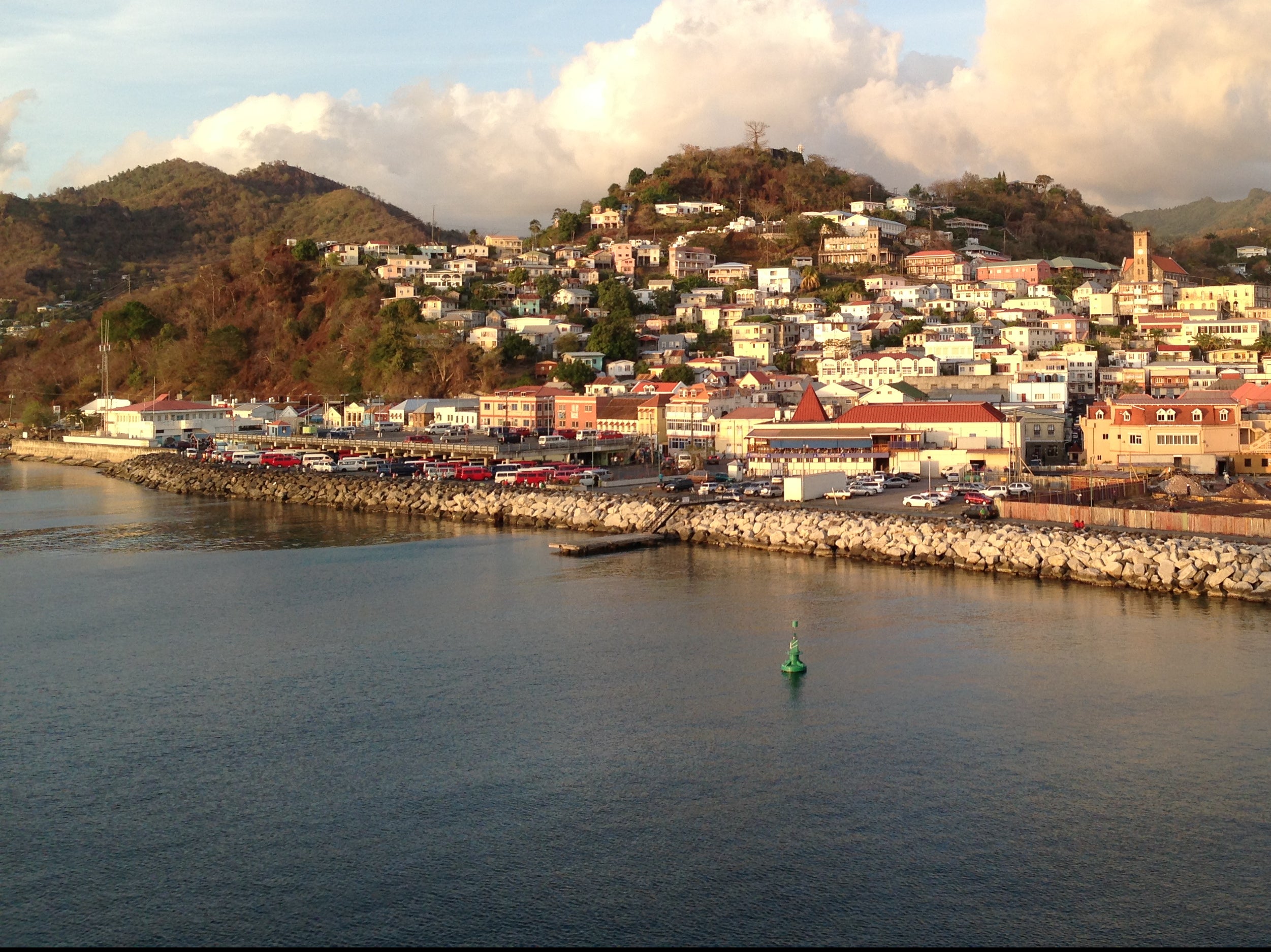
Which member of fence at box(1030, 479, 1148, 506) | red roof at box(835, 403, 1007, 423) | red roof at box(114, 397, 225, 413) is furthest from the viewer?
red roof at box(114, 397, 225, 413)

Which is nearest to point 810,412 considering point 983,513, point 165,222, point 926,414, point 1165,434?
point 926,414

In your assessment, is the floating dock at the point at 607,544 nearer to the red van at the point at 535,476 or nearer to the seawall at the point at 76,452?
the red van at the point at 535,476

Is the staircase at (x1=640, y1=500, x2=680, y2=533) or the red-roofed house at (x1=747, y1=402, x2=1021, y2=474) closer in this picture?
the staircase at (x1=640, y1=500, x2=680, y2=533)

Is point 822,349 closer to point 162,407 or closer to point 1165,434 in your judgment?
point 1165,434

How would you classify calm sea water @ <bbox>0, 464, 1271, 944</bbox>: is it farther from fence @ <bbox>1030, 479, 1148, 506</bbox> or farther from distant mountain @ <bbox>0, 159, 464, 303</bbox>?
distant mountain @ <bbox>0, 159, 464, 303</bbox>

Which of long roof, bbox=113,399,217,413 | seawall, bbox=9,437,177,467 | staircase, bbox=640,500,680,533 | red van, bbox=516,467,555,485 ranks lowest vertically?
staircase, bbox=640,500,680,533

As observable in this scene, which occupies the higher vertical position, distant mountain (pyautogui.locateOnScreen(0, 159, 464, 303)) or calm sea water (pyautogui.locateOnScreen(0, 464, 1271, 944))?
distant mountain (pyautogui.locateOnScreen(0, 159, 464, 303))

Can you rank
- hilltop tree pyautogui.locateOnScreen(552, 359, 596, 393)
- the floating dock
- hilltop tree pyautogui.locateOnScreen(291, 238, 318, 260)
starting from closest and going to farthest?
1. the floating dock
2. hilltop tree pyautogui.locateOnScreen(552, 359, 596, 393)
3. hilltop tree pyautogui.locateOnScreen(291, 238, 318, 260)

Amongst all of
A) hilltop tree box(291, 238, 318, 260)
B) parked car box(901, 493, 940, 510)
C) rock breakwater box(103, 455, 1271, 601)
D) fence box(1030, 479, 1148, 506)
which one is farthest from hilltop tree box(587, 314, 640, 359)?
hilltop tree box(291, 238, 318, 260)
